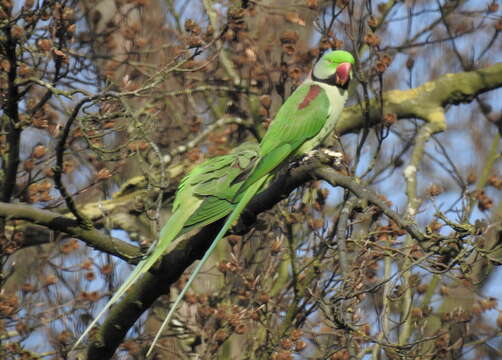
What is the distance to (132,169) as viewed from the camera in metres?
9.02

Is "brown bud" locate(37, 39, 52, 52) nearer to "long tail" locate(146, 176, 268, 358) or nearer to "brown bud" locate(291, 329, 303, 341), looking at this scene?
"long tail" locate(146, 176, 268, 358)

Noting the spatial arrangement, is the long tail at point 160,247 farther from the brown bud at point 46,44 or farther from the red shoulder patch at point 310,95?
the brown bud at point 46,44

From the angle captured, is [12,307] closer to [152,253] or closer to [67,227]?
[67,227]

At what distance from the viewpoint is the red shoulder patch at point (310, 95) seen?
541 centimetres

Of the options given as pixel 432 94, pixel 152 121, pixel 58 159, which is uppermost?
pixel 432 94

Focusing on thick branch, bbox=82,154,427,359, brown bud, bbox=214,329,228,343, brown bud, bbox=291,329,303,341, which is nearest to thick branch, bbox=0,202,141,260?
thick branch, bbox=82,154,427,359

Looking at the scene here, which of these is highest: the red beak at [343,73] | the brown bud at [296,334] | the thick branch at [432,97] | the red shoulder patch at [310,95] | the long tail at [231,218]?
the thick branch at [432,97]

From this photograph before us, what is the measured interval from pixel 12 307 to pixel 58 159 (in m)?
1.91

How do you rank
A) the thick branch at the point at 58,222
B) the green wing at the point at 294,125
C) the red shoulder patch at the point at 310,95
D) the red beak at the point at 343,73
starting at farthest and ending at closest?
the red beak at the point at 343,73 < the red shoulder patch at the point at 310,95 < the green wing at the point at 294,125 < the thick branch at the point at 58,222

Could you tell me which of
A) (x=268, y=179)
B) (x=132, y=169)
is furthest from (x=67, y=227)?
(x=132, y=169)

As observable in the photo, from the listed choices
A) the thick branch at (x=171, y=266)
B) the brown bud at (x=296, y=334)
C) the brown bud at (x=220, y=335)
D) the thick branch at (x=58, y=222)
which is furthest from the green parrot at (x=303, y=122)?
the brown bud at (x=220, y=335)

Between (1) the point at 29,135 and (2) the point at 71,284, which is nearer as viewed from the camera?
(2) the point at 71,284

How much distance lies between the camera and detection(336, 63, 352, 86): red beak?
5.71 meters

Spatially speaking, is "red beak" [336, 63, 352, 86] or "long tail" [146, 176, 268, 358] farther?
"red beak" [336, 63, 352, 86]
